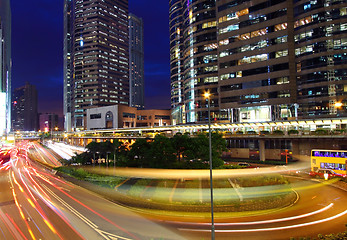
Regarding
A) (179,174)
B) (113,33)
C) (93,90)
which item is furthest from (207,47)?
(113,33)

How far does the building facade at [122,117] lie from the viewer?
134 meters

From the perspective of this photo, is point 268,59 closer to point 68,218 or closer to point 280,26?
point 280,26

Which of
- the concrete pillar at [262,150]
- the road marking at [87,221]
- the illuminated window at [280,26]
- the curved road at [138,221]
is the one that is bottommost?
the curved road at [138,221]

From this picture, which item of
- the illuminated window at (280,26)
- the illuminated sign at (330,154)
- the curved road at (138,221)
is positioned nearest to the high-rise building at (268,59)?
the illuminated window at (280,26)

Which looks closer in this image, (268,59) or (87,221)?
(87,221)

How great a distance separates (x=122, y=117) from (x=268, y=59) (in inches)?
3625

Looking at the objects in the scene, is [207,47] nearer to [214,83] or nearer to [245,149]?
[214,83]

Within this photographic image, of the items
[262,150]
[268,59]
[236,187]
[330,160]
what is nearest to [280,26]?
[268,59]

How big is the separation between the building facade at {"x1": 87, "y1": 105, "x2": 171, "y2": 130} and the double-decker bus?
9990 centimetres

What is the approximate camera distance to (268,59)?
65.6m

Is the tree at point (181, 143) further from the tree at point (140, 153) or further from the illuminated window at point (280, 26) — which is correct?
the illuminated window at point (280, 26)

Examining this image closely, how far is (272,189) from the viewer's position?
26062 mm

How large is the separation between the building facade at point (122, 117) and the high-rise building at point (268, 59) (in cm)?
5952

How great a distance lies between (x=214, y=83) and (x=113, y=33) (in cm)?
13493
